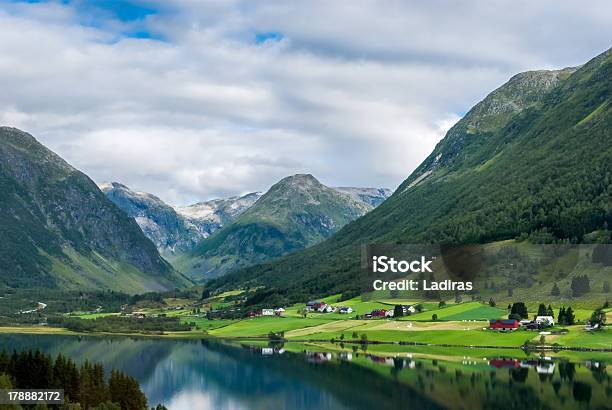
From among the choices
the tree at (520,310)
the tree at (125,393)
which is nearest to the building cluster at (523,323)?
the tree at (520,310)

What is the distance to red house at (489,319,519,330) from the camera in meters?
186

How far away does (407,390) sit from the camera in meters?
132

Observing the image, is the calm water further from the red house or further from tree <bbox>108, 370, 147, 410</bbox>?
tree <bbox>108, 370, 147, 410</bbox>

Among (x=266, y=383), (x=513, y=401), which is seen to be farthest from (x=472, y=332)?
(x=513, y=401)

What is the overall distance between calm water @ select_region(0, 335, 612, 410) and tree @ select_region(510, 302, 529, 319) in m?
23.5

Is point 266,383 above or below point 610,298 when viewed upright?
below

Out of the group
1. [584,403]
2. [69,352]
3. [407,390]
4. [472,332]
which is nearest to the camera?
[584,403]

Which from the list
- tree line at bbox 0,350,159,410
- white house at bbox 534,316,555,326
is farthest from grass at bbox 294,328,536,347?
tree line at bbox 0,350,159,410

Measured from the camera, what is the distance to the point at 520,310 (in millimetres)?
188875

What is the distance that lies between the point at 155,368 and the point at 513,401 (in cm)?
8809

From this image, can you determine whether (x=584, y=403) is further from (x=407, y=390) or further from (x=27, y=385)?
(x=27, y=385)

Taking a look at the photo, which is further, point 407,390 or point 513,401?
Answer: point 407,390

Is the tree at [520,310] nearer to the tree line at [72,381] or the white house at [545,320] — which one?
the white house at [545,320]

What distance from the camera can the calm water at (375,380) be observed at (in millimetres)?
122062
